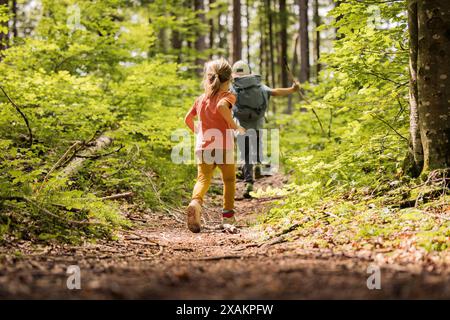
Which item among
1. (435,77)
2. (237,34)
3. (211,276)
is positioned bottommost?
(211,276)

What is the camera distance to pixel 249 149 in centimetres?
859

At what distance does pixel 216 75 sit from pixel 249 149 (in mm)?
3337

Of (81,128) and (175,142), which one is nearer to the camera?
(81,128)

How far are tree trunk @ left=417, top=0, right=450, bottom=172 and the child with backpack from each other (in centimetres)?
324

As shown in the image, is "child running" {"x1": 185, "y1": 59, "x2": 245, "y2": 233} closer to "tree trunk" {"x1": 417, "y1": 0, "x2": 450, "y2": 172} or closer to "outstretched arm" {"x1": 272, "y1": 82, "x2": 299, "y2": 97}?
"outstretched arm" {"x1": 272, "y1": 82, "x2": 299, "y2": 97}

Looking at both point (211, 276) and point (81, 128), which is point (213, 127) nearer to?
point (81, 128)

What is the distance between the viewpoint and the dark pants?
8414 mm

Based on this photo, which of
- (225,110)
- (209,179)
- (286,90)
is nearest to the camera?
(225,110)

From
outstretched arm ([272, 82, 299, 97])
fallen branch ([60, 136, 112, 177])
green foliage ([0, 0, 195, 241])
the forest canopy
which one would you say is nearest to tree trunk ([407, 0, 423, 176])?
the forest canopy

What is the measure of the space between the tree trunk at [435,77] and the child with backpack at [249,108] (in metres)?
3.24

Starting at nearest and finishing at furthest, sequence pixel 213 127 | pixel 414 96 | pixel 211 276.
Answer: pixel 211 276
pixel 414 96
pixel 213 127

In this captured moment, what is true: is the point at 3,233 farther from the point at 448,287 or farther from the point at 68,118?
the point at 68,118

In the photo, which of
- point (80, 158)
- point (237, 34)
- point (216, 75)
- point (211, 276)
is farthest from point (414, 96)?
point (237, 34)
